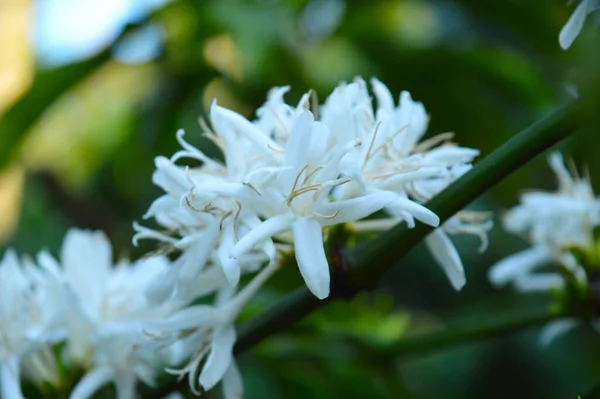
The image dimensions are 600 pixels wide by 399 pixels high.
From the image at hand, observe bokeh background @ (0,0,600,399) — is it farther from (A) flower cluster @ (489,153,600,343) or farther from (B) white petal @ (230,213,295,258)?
(B) white petal @ (230,213,295,258)

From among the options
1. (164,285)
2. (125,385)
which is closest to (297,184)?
(164,285)

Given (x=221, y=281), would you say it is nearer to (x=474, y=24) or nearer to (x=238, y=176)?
(x=238, y=176)

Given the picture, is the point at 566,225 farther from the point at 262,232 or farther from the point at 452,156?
the point at 262,232

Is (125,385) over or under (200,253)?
under

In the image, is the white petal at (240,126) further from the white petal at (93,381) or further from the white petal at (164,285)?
the white petal at (93,381)

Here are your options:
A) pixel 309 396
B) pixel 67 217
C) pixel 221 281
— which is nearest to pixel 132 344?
pixel 221 281

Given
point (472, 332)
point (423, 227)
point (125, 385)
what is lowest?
point (472, 332)
